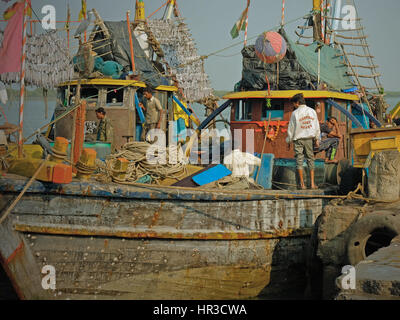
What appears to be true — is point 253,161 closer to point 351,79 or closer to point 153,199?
point 153,199

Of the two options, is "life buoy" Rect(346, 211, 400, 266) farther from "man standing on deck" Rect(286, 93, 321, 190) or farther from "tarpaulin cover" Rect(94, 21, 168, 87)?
"tarpaulin cover" Rect(94, 21, 168, 87)

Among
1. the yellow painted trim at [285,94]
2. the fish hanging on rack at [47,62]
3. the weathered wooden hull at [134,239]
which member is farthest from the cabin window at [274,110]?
the fish hanging on rack at [47,62]

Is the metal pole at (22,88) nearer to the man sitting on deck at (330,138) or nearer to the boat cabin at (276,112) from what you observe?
the boat cabin at (276,112)

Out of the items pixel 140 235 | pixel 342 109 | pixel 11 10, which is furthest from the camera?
pixel 342 109

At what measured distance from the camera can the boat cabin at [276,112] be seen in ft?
A: 28.0

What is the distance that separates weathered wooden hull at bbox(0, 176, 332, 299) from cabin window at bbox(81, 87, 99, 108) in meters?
3.02

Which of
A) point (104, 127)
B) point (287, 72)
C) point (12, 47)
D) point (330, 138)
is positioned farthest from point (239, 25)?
point (12, 47)

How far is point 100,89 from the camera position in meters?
9.16

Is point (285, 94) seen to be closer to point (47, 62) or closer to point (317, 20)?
point (317, 20)

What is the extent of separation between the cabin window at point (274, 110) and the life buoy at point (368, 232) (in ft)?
10.8

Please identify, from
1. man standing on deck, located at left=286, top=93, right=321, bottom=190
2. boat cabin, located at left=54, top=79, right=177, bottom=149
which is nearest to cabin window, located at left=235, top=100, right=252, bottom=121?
man standing on deck, located at left=286, top=93, right=321, bottom=190

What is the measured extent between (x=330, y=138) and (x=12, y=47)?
210 inches

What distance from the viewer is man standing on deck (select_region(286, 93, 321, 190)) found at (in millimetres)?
7141

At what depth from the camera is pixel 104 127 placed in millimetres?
8414
